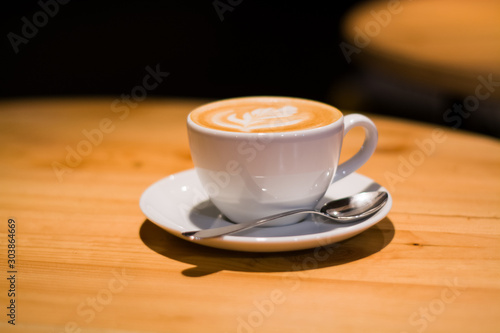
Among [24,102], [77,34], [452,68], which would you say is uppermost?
[452,68]

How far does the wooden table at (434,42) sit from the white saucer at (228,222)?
501 millimetres

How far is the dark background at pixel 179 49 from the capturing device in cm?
307

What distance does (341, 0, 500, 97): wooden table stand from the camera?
1.15 m

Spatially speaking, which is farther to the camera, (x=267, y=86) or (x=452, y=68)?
(x=267, y=86)

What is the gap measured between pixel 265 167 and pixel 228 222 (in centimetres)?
11

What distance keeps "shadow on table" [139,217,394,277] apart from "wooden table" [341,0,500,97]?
24.7 inches

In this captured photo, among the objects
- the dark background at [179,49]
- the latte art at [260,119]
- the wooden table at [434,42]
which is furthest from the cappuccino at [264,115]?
the dark background at [179,49]

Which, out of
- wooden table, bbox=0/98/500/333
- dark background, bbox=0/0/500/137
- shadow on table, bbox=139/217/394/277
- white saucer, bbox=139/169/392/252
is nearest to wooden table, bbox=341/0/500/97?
wooden table, bbox=0/98/500/333

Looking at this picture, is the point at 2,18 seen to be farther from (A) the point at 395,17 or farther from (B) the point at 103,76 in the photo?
(A) the point at 395,17

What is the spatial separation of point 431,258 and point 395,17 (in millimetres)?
1311

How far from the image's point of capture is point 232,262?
57cm

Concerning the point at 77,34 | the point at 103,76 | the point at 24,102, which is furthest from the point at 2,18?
the point at 24,102

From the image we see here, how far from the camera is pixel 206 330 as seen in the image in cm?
46

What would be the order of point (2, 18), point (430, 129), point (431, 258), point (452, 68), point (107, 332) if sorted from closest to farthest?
point (107, 332) → point (431, 258) → point (430, 129) → point (452, 68) → point (2, 18)
